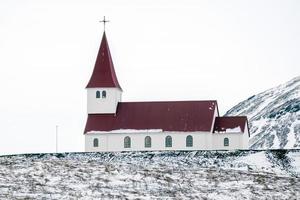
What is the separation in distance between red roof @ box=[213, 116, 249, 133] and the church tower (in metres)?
13.1

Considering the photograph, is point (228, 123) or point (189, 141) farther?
point (228, 123)

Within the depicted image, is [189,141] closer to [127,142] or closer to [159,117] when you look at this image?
[159,117]

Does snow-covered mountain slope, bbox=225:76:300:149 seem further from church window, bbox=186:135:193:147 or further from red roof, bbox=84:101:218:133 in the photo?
church window, bbox=186:135:193:147

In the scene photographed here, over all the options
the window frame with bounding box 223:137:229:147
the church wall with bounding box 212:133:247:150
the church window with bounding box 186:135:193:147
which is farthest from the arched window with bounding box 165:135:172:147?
the window frame with bounding box 223:137:229:147

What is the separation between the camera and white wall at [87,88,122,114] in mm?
116438

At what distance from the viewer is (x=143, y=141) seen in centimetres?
11238

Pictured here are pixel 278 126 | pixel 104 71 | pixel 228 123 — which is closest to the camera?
pixel 228 123

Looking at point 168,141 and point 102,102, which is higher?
point 102,102

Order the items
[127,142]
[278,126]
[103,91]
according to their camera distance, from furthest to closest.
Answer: [278,126]
[103,91]
[127,142]

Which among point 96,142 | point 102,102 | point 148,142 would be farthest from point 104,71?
point 148,142

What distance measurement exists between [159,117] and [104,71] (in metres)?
10.0

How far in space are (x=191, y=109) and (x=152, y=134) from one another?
6.02 metres

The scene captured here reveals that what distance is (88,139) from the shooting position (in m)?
114

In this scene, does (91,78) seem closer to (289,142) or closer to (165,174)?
(165,174)
